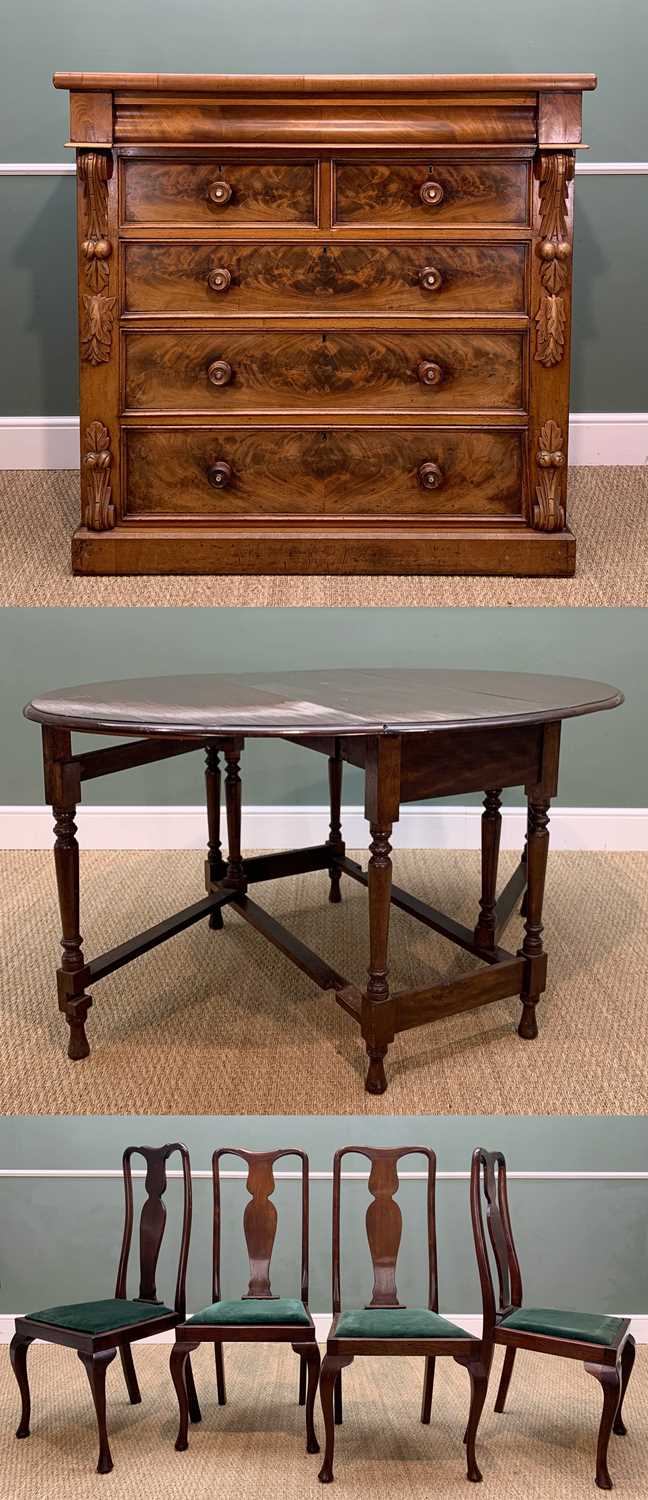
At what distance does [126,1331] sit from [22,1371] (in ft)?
1.31

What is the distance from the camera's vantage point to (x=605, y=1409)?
2.84 metres

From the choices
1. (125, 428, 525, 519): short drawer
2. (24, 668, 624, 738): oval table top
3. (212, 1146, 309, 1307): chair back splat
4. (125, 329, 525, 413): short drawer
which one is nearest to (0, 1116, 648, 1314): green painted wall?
(212, 1146, 309, 1307): chair back splat

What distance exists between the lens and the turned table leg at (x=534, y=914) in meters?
2.85

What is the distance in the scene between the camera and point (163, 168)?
10.9 feet

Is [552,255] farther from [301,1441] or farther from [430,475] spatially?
[301,1441]

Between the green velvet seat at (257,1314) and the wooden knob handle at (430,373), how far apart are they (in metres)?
2.59

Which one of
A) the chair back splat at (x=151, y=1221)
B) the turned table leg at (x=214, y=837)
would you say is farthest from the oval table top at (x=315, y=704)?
the chair back splat at (x=151, y=1221)

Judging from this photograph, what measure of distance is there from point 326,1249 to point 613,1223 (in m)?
1.09

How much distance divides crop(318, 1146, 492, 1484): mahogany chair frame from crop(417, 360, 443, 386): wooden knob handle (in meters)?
2.19

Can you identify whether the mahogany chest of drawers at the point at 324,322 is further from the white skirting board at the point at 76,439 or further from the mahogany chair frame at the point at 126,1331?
the mahogany chair frame at the point at 126,1331

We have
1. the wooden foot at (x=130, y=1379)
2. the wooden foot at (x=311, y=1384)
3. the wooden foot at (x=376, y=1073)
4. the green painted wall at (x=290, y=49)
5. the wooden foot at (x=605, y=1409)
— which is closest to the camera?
the wooden foot at (x=376, y=1073)

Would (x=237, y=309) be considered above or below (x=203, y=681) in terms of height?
above

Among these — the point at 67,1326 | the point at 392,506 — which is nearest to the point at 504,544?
the point at 392,506

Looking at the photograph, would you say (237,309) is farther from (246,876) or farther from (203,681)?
(246,876)
